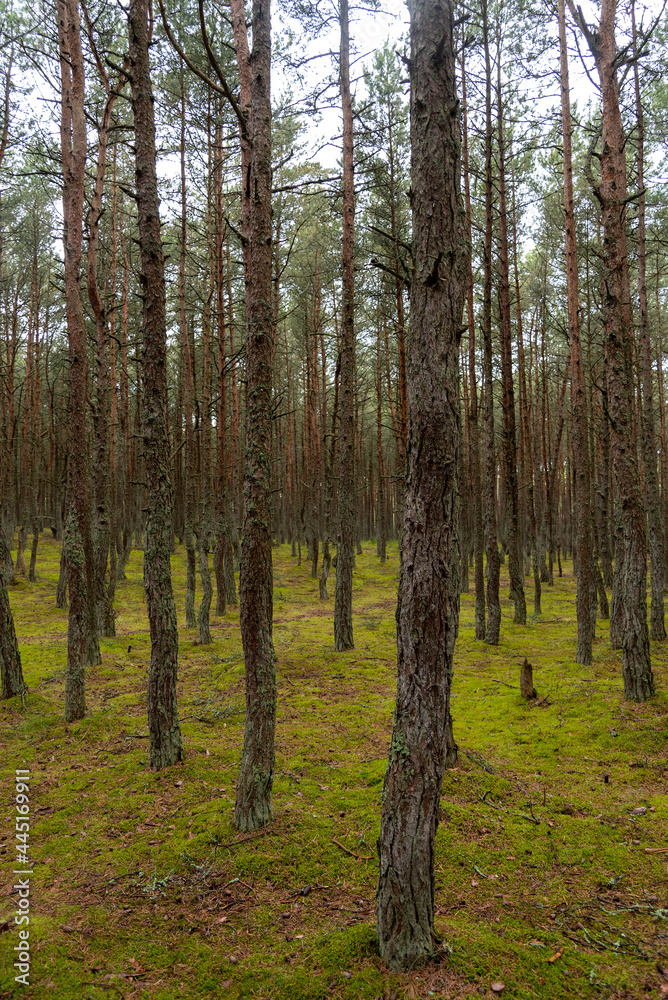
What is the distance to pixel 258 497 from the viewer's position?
4.57 m

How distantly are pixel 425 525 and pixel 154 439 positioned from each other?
3804mm

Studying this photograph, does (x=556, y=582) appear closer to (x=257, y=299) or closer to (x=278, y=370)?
(x=278, y=370)

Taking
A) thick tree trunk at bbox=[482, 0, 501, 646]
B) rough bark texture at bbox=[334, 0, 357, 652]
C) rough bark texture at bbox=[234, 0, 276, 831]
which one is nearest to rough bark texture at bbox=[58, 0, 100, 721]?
rough bark texture at bbox=[234, 0, 276, 831]

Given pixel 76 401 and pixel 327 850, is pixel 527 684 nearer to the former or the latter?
pixel 327 850

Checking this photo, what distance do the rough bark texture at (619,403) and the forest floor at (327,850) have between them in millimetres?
800

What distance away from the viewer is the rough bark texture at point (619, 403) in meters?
7.29

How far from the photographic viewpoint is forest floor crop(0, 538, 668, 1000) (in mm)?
3246

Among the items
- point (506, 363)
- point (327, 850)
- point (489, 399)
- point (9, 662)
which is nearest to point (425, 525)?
point (327, 850)

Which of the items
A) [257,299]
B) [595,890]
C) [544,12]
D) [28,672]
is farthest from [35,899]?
[544,12]

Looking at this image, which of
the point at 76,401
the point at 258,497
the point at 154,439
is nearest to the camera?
the point at 258,497

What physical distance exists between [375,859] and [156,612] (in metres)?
3.25

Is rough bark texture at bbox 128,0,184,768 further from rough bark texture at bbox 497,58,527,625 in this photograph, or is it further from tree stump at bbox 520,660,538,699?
rough bark texture at bbox 497,58,527,625

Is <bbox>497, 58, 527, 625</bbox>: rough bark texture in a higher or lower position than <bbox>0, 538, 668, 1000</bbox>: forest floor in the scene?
higher

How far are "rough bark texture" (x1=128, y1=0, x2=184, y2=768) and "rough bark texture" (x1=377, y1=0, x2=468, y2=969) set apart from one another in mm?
3468
